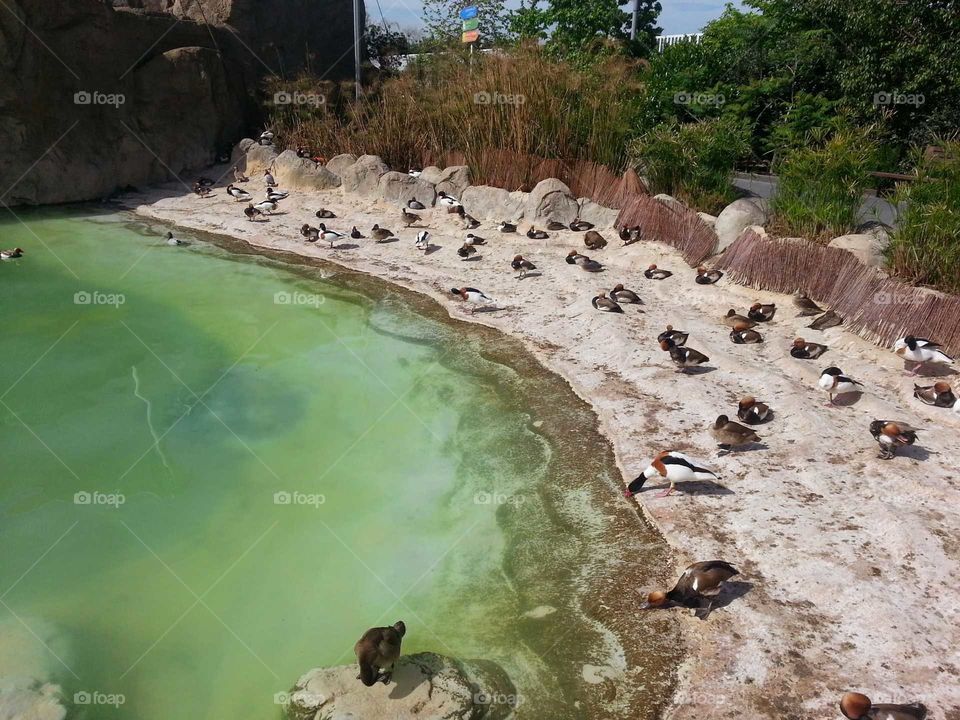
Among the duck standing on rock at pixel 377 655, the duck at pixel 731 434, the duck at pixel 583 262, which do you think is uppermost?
the duck at pixel 583 262

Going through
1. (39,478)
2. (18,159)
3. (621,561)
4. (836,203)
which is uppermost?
(836,203)

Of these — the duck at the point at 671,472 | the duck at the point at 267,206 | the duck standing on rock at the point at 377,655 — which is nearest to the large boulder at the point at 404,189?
the duck at the point at 267,206

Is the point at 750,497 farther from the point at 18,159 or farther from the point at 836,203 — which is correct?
the point at 18,159

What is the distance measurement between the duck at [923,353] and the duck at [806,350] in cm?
85

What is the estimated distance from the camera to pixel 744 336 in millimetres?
8203

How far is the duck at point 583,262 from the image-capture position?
34.1 feet

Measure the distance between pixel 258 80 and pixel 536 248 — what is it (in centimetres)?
1086

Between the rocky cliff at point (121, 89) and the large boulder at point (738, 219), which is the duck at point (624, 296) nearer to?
the large boulder at point (738, 219)

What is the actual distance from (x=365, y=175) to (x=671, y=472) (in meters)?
10.4

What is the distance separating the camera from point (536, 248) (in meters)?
11.6

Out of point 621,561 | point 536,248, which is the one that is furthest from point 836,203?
point 621,561

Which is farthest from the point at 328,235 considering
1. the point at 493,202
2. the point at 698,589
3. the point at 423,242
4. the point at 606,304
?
the point at 698,589

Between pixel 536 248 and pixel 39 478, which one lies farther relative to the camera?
pixel 536 248

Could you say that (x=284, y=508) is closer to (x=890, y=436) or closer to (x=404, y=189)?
(x=890, y=436)
